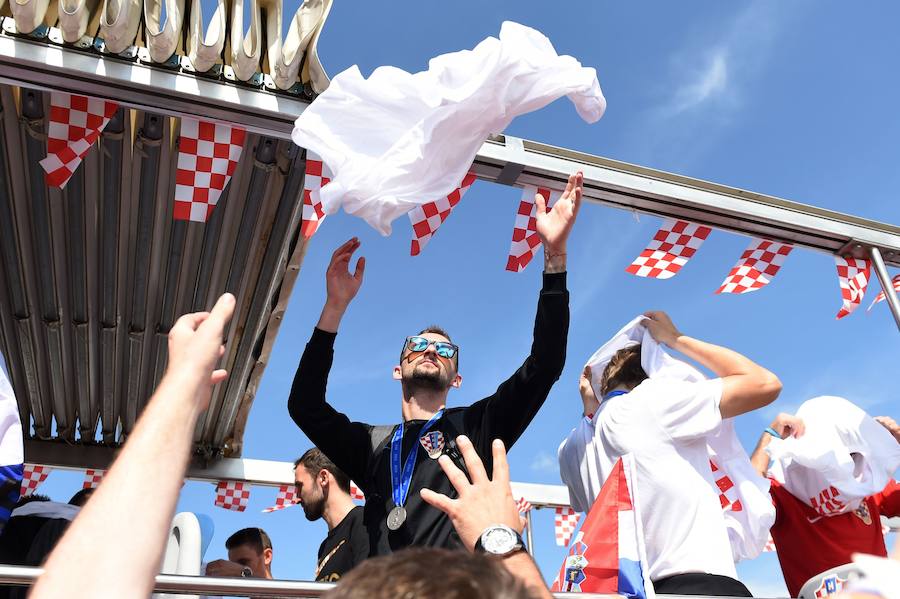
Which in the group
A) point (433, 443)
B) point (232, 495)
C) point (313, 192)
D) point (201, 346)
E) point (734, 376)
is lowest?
point (201, 346)

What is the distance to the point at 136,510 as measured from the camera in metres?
0.78

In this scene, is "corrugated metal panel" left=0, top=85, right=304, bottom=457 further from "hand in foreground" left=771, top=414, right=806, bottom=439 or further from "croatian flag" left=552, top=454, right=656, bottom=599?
"hand in foreground" left=771, top=414, right=806, bottom=439

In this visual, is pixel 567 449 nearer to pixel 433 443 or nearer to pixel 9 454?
pixel 433 443

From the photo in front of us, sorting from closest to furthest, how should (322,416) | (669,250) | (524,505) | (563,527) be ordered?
(322,416)
(669,250)
(524,505)
(563,527)

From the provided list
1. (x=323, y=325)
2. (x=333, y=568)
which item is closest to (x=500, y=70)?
(x=323, y=325)

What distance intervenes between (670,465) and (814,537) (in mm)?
1072

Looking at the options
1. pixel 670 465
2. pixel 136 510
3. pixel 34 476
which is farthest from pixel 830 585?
pixel 34 476

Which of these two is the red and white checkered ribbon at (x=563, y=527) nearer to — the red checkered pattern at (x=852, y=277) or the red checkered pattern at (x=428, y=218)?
the red checkered pattern at (x=852, y=277)

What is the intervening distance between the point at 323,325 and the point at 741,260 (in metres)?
2.13

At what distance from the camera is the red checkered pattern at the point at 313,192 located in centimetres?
287

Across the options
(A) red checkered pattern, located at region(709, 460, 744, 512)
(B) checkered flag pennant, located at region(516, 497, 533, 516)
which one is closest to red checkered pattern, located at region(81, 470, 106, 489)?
(B) checkered flag pennant, located at region(516, 497, 533, 516)

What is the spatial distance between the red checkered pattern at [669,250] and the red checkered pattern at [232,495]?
3.50 metres

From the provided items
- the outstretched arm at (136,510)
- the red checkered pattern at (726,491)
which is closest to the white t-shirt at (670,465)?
the red checkered pattern at (726,491)

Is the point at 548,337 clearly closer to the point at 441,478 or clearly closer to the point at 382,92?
the point at 441,478
